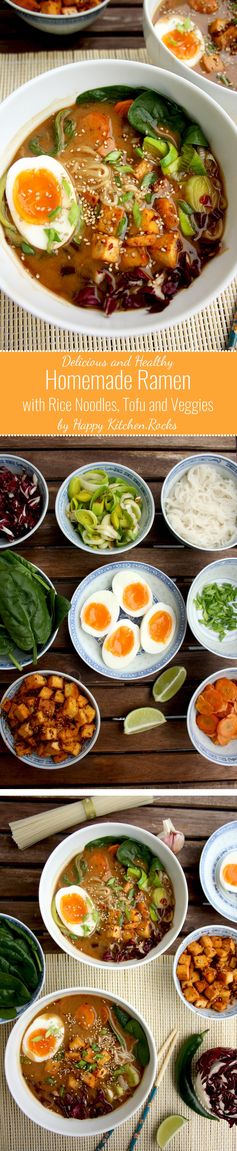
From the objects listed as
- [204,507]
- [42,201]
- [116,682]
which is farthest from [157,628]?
[42,201]

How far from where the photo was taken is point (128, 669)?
59.8 inches

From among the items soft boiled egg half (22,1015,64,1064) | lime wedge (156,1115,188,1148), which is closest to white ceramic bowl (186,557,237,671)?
soft boiled egg half (22,1015,64,1064)

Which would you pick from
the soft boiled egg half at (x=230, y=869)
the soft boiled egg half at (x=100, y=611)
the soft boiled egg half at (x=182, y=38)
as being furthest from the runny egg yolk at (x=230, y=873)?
the soft boiled egg half at (x=182, y=38)

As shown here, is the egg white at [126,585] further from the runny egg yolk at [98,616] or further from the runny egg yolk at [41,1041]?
the runny egg yolk at [41,1041]

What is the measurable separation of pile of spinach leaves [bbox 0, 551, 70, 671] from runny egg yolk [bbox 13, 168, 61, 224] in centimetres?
54

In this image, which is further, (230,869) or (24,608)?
(230,869)

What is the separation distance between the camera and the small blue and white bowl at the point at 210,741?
1479 millimetres

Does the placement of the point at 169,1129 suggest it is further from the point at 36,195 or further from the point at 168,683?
the point at 36,195

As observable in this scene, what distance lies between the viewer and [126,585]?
1.53 meters

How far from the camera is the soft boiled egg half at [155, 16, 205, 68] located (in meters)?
1.31

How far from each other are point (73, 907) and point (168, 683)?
426 millimetres

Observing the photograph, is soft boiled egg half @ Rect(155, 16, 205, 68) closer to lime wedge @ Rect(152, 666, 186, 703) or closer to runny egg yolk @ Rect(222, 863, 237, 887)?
lime wedge @ Rect(152, 666, 186, 703)

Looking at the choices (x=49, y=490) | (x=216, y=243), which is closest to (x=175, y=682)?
(x=49, y=490)

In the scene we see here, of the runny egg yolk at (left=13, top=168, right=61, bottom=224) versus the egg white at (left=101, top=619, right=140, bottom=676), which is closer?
the runny egg yolk at (left=13, top=168, right=61, bottom=224)
